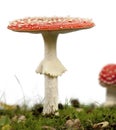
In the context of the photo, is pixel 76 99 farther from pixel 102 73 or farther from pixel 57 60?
pixel 57 60

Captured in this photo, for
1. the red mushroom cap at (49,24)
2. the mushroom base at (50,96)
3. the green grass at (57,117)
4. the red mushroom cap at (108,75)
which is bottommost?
the green grass at (57,117)

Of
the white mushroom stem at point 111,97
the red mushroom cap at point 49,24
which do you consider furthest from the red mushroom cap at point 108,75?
the red mushroom cap at point 49,24

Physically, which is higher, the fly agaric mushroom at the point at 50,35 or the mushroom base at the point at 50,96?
the fly agaric mushroom at the point at 50,35

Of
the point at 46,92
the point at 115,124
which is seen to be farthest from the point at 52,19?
the point at 115,124

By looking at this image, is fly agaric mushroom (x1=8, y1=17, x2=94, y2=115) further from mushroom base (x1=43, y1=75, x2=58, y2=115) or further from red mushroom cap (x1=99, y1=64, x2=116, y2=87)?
red mushroom cap (x1=99, y1=64, x2=116, y2=87)

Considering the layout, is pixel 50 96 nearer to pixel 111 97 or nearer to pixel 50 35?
pixel 50 35

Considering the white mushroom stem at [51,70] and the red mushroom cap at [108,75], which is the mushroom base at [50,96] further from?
the red mushroom cap at [108,75]

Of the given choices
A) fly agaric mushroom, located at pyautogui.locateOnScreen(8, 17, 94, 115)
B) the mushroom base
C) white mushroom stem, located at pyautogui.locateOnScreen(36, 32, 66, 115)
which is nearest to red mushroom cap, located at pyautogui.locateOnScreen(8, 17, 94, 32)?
fly agaric mushroom, located at pyautogui.locateOnScreen(8, 17, 94, 115)
